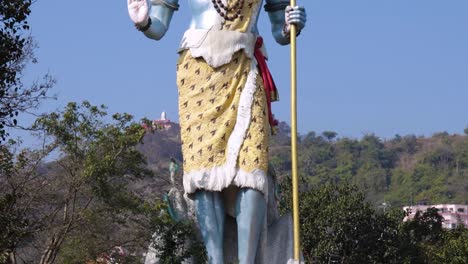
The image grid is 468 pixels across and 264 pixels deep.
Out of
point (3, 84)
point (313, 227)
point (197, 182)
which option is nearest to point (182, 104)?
point (197, 182)

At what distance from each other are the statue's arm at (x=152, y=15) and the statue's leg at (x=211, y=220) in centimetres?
131

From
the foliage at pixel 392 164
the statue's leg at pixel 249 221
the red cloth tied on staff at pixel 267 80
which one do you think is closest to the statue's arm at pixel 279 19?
the red cloth tied on staff at pixel 267 80

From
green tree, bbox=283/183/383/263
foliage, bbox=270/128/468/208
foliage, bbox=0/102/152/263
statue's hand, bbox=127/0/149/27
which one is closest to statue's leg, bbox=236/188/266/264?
statue's hand, bbox=127/0/149/27

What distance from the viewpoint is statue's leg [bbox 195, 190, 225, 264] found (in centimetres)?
855

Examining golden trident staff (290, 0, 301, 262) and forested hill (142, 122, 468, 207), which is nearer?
golden trident staff (290, 0, 301, 262)

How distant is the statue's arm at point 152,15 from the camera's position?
866cm

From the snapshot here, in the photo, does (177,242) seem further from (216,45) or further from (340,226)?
(340,226)

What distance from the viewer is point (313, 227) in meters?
23.0

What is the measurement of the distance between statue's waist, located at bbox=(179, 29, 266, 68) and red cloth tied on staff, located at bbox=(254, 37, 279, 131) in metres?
0.20

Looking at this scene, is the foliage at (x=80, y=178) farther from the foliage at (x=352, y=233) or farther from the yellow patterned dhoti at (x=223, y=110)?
the foliage at (x=352, y=233)

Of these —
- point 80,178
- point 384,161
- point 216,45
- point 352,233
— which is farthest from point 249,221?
point 384,161

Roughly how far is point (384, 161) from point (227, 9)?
6844 cm

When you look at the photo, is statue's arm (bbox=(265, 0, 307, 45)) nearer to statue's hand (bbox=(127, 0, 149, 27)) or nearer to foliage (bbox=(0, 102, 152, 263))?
statue's hand (bbox=(127, 0, 149, 27))

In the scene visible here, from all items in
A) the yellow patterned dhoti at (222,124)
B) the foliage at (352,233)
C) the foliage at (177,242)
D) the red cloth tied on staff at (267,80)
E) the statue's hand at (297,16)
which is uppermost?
Answer: the foliage at (352,233)
